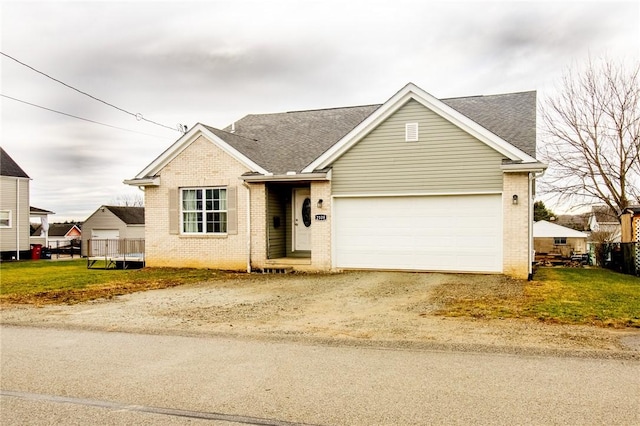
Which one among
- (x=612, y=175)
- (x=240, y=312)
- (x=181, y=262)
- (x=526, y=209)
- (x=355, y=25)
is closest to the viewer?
(x=240, y=312)

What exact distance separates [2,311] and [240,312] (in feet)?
15.6

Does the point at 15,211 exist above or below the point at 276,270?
above

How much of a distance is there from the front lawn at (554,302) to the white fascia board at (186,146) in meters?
7.86

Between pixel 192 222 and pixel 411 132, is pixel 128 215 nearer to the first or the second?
pixel 192 222

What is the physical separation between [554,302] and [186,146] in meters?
12.5

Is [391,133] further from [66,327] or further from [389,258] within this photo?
[66,327]

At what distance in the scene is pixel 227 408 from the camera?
461 cm

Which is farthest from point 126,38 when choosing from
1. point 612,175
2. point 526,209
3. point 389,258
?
point 612,175

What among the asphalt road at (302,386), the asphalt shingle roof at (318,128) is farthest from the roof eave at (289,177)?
the asphalt road at (302,386)

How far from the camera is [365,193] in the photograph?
51.1ft

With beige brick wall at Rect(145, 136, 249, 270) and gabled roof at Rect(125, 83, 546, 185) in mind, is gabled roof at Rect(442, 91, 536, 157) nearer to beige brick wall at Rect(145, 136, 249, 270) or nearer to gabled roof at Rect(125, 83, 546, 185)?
gabled roof at Rect(125, 83, 546, 185)

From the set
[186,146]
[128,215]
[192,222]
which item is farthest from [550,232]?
[128,215]

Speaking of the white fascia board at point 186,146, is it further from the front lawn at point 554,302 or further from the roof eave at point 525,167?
the front lawn at point 554,302

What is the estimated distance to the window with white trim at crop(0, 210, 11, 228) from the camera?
31.5 metres
